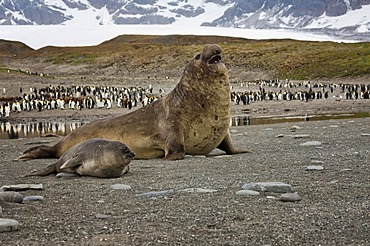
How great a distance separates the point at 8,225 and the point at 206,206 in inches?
65.5

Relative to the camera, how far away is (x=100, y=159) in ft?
26.1

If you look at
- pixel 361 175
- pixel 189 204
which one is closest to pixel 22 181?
pixel 189 204

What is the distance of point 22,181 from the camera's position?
807 cm

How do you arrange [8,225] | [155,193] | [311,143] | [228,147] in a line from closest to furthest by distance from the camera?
1. [8,225]
2. [155,193]
3. [228,147]
4. [311,143]

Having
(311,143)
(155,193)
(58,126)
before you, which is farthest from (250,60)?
(155,193)

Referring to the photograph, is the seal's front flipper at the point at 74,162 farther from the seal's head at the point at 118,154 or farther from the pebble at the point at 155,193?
the pebble at the point at 155,193

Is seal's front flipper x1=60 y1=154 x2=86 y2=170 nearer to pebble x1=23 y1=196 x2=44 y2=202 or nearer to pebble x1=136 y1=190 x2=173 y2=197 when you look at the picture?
pebble x1=23 y1=196 x2=44 y2=202

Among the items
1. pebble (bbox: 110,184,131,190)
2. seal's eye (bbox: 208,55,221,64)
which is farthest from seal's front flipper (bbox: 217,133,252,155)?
pebble (bbox: 110,184,131,190)

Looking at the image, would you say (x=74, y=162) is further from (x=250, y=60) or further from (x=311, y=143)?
(x=250, y=60)

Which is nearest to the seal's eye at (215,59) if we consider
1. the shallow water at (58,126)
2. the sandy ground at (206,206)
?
the sandy ground at (206,206)

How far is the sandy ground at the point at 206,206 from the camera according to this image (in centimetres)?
465

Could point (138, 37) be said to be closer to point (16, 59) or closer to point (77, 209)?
point (16, 59)

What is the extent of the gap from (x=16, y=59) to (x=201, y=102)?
109983 mm

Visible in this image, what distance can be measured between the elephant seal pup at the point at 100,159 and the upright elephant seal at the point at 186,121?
1.76 metres
